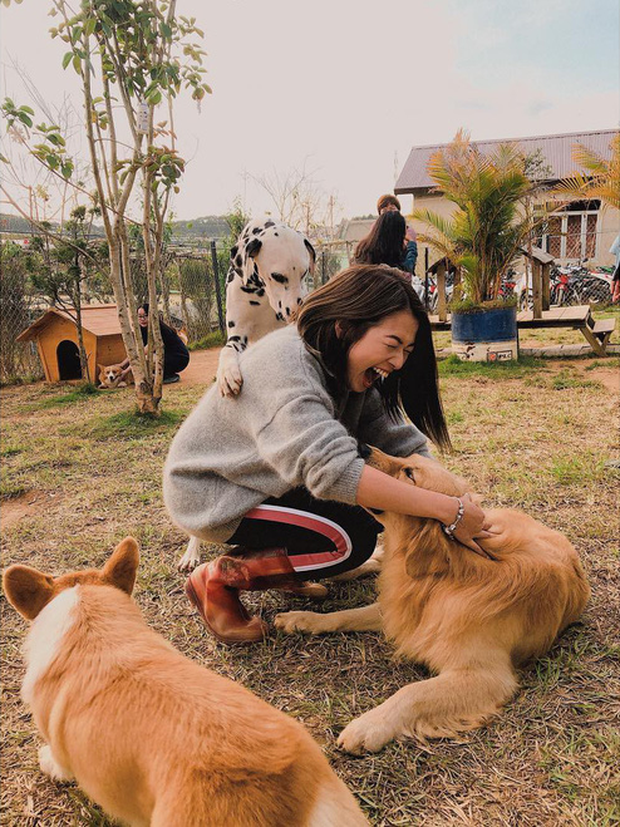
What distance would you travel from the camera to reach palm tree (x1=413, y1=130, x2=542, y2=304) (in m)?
7.73

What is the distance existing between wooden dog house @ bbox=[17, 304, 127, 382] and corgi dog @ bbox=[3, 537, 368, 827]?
22.9ft

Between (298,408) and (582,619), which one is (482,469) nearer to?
(582,619)

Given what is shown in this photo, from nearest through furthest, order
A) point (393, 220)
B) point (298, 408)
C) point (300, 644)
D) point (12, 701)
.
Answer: point (298, 408) < point (12, 701) < point (300, 644) < point (393, 220)

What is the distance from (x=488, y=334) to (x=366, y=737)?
6974mm

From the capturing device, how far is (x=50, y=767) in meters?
1.63

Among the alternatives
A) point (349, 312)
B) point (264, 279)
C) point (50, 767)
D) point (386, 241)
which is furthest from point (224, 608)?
point (386, 241)

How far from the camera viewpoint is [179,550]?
294 cm

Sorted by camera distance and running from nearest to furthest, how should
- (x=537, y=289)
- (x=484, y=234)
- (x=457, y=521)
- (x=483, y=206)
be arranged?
1. (x=457, y=521)
2. (x=483, y=206)
3. (x=484, y=234)
4. (x=537, y=289)

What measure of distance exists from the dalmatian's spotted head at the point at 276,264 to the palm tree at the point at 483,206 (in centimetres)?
554

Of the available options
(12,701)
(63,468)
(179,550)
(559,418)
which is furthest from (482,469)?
(63,468)

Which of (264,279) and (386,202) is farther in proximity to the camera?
(386,202)

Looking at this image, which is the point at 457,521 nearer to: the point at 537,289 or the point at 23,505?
the point at 23,505

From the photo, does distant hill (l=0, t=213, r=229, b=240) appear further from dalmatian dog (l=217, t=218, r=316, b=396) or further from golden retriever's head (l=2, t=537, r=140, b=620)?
golden retriever's head (l=2, t=537, r=140, b=620)

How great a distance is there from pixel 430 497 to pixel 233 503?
0.71m
